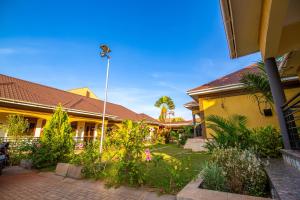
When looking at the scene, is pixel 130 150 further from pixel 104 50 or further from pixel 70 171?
pixel 104 50

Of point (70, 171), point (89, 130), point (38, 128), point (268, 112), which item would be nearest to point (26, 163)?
point (70, 171)

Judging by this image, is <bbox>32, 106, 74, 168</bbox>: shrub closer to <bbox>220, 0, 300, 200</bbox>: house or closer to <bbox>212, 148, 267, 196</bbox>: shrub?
<bbox>212, 148, 267, 196</bbox>: shrub

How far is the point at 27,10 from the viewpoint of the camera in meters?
8.87

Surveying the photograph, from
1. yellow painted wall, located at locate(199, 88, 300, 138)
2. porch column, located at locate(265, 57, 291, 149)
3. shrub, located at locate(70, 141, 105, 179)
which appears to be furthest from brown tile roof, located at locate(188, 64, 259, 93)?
shrub, located at locate(70, 141, 105, 179)

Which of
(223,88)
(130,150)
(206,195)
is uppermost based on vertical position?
(223,88)

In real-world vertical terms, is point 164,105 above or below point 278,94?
above

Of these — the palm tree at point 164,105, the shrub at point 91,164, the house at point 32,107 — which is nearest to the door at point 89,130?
the house at point 32,107

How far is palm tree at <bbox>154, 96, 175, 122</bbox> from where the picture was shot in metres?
35.2

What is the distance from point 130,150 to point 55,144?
4.61m

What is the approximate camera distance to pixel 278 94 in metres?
4.17

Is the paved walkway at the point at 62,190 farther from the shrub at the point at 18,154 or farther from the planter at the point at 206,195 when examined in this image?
the shrub at the point at 18,154

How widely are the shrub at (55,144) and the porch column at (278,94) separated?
8.30 m

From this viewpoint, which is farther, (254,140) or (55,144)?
(55,144)

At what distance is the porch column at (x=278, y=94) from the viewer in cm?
396
